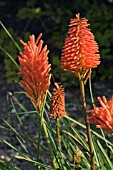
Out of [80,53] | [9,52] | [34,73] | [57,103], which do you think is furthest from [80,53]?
[9,52]

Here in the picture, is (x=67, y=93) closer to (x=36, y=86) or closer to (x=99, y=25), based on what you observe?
(x=99, y=25)

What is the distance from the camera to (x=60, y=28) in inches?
235

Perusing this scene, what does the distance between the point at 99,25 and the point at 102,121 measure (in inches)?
156

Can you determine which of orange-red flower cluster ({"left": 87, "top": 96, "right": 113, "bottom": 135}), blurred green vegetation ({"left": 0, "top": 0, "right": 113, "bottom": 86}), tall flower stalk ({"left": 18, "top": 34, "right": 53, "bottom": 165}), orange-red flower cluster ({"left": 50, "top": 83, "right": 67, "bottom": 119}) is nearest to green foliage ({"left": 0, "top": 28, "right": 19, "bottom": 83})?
blurred green vegetation ({"left": 0, "top": 0, "right": 113, "bottom": 86})

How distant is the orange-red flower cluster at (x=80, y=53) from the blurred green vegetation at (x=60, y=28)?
3.30 m

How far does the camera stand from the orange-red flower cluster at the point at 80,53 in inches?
71.2

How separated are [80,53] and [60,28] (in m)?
4.20

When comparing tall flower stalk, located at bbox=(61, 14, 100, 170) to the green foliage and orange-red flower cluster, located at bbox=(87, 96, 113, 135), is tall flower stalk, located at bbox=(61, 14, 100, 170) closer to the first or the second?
orange-red flower cluster, located at bbox=(87, 96, 113, 135)

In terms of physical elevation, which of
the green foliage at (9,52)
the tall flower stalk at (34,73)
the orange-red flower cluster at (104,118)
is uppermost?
the green foliage at (9,52)

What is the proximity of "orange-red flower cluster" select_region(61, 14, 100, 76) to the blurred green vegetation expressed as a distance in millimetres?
3302

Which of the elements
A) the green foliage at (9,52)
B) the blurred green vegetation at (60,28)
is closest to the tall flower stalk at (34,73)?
the blurred green vegetation at (60,28)

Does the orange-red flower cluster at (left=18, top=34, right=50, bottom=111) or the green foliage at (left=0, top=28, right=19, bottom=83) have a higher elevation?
the green foliage at (left=0, top=28, right=19, bottom=83)

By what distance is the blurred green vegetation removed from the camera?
5521 mm

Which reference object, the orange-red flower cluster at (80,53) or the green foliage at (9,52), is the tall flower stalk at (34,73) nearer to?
the orange-red flower cluster at (80,53)
